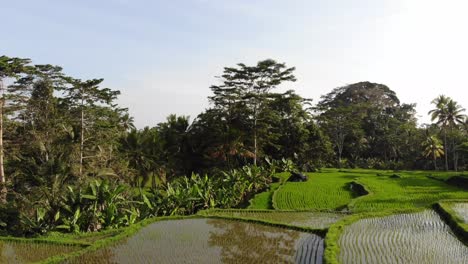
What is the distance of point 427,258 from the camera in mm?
8508

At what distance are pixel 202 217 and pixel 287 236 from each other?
3.95 m

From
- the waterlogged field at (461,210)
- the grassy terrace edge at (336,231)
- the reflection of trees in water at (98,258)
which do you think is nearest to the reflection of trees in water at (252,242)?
the grassy terrace edge at (336,231)

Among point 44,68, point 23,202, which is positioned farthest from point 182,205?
point 44,68

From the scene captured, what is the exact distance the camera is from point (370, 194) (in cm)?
1800

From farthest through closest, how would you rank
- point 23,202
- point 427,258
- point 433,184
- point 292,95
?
1. point 292,95
2. point 433,184
3. point 23,202
4. point 427,258

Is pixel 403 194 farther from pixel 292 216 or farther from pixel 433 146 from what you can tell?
pixel 433 146

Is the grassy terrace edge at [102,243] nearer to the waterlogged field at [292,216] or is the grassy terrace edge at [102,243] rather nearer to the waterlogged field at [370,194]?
the waterlogged field at [292,216]

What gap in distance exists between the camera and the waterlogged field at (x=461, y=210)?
12.3 metres

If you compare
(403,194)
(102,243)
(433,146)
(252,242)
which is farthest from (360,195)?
(433,146)

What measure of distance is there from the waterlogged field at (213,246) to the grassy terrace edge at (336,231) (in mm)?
252

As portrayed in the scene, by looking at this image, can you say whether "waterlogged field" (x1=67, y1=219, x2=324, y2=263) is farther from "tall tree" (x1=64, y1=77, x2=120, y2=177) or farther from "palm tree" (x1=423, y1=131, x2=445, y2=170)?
"palm tree" (x1=423, y1=131, x2=445, y2=170)

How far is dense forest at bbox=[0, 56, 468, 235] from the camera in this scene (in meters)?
13.7

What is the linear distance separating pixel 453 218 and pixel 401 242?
3.20 meters

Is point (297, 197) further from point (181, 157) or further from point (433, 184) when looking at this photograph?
point (181, 157)
